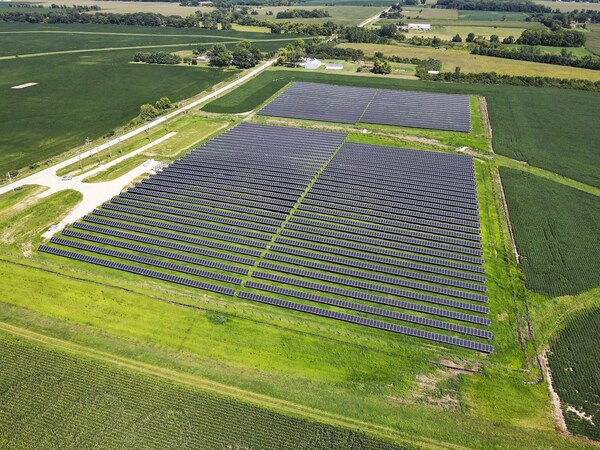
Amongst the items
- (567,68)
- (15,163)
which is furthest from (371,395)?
(567,68)

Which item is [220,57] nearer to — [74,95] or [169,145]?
[74,95]

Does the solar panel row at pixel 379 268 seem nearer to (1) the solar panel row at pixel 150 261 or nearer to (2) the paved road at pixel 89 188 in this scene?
(1) the solar panel row at pixel 150 261

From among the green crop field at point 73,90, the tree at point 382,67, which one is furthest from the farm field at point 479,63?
the green crop field at point 73,90

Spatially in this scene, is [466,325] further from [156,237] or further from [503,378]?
[156,237]

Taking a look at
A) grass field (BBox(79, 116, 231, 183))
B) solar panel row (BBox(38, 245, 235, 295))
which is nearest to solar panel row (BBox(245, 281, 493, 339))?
solar panel row (BBox(38, 245, 235, 295))

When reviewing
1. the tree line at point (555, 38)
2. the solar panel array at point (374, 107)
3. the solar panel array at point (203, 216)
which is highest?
the tree line at point (555, 38)

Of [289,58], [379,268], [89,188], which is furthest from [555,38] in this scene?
[89,188]
